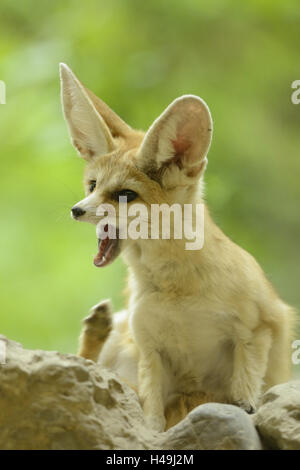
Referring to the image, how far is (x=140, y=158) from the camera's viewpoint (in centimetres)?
343

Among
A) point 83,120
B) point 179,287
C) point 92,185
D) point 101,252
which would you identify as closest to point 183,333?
point 179,287

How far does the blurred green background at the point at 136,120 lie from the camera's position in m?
5.86

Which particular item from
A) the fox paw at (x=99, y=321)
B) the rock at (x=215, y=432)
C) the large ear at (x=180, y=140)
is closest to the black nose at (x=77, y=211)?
the large ear at (x=180, y=140)

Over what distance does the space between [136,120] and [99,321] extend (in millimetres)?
2383

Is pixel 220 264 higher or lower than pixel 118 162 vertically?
lower

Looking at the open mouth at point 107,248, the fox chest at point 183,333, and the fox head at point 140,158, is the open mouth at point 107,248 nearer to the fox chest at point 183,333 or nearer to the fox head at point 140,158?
the fox head at point 140,158

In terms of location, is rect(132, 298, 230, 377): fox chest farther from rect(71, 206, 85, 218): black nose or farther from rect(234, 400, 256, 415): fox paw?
rect(71, 206, 85, 218): black nose

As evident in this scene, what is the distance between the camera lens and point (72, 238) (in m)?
6.14

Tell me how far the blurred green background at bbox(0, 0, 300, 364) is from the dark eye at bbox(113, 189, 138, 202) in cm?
236

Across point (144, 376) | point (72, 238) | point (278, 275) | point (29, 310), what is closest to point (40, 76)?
point (72, 238)

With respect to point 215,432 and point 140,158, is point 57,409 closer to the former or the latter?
point 215,432

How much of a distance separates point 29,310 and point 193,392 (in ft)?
8.74
